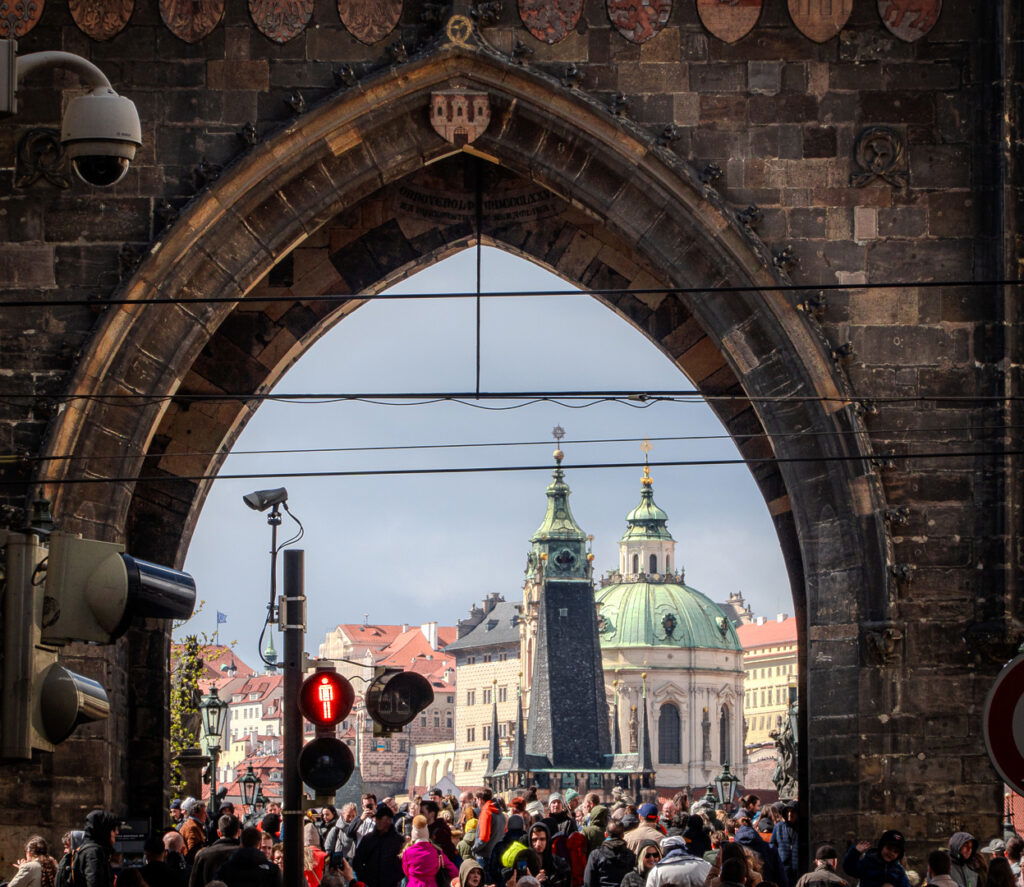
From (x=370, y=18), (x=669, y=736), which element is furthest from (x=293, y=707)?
(x=669, y=736)

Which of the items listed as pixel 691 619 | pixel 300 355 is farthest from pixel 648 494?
pixel 300 355

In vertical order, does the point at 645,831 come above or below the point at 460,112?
below

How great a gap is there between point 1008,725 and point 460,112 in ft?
37.8

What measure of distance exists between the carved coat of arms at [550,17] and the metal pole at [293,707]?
A: 252 inches

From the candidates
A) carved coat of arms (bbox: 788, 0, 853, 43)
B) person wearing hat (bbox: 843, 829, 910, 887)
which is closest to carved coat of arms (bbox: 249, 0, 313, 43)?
carved coat of arms (bbox: 788, 0, 853, 43)

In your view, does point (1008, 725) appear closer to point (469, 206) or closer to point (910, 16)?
point (910, 16)

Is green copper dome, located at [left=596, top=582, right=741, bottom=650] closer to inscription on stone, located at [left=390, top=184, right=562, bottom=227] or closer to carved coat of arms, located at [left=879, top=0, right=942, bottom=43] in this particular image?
inscription on stone, located at [left=390, top=184, right=562, bottom=227]

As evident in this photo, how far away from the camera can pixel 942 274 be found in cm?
1812

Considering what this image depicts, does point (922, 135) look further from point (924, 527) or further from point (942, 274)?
point (924, 527)

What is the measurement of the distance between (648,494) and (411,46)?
16679 centimetres

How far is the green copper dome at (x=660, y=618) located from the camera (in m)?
167

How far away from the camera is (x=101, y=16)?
60.2 feet

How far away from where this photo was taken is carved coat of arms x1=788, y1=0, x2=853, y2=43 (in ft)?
60.1

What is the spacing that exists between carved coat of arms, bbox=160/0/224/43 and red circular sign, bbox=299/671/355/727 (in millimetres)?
7283
